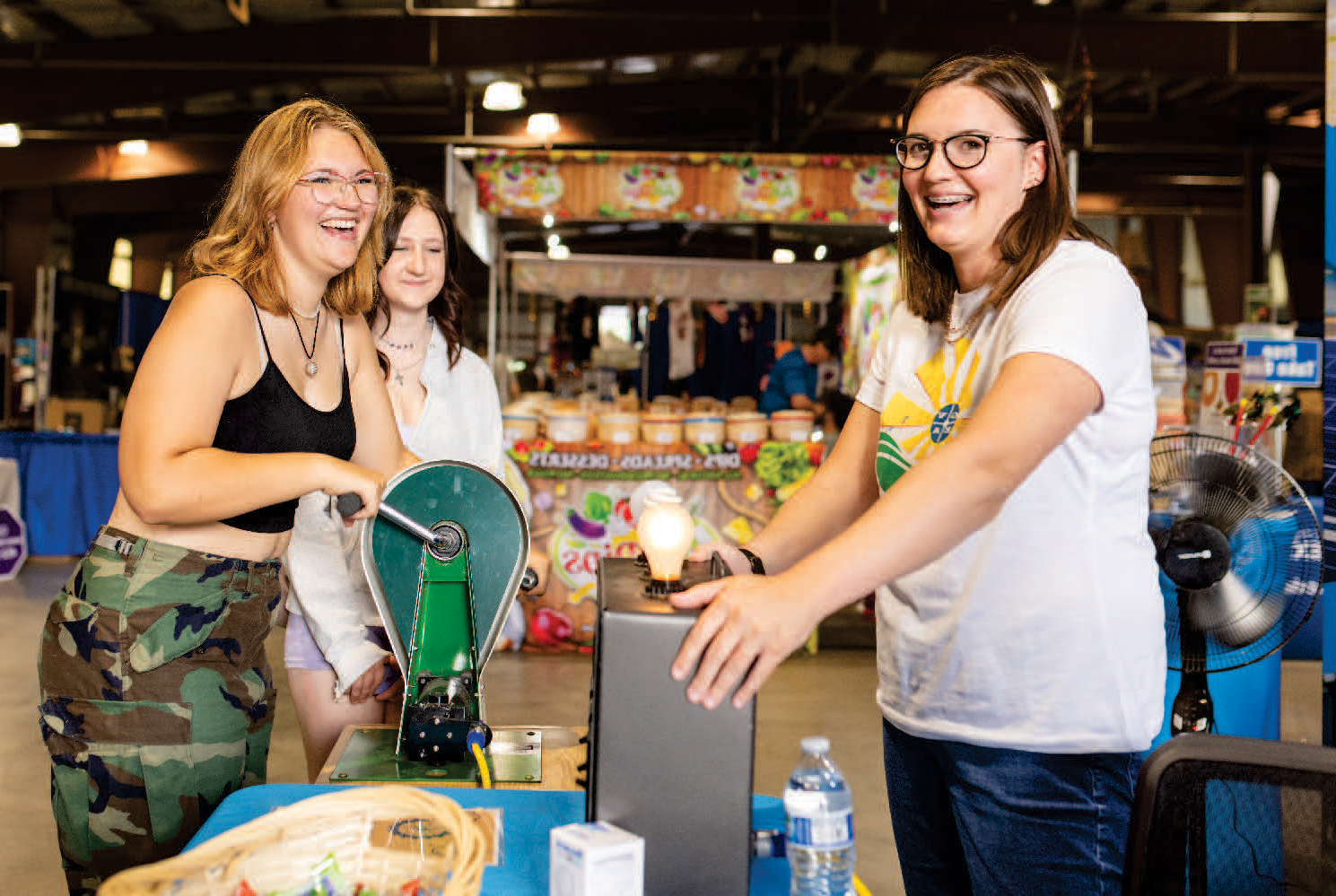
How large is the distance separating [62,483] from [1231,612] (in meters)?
7.98

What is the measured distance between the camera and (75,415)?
9.51 metres

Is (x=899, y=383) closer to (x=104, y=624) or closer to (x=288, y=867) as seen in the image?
(x=288, y=867)

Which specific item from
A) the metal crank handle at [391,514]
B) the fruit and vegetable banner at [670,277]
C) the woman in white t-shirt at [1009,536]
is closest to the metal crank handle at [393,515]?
the metal crank handle at [391,514]

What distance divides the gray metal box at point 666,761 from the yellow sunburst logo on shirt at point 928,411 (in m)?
0.53

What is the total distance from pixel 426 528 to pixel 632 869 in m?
0.77

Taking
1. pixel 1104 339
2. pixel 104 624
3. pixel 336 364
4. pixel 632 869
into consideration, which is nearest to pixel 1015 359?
pixel 1104 339

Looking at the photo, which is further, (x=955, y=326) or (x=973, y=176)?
(x=955, y=326)

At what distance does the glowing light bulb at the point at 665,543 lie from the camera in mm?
1234

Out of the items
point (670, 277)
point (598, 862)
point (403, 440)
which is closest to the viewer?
point (598, 862)

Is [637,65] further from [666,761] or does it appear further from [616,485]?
[666,761]

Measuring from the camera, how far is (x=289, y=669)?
2295mm

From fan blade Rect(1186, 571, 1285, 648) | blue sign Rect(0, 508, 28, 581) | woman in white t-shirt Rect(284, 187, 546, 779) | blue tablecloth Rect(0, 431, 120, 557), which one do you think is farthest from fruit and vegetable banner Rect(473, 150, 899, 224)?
fan blade Rect(1186, 571, 1285, 648)

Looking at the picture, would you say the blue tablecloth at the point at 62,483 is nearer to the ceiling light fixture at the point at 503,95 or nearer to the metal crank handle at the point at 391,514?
the ceiling light fixture at the point at 503,95

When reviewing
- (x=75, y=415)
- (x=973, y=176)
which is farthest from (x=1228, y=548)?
(x=75, y=415)
